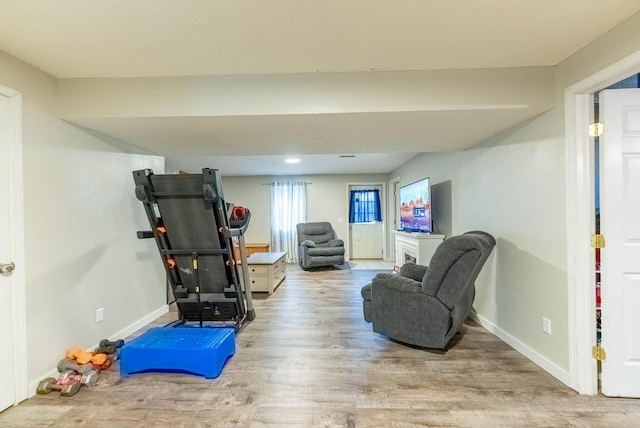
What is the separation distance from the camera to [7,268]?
6.07 ft

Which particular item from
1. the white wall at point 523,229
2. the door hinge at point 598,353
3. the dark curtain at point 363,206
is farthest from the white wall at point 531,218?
the dark curtain at point 363,206

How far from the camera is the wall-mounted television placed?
164 inches

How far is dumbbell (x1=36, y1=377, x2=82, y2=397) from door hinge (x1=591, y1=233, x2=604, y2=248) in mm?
3574

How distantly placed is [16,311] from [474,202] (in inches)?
157

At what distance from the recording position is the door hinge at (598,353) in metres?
1.92

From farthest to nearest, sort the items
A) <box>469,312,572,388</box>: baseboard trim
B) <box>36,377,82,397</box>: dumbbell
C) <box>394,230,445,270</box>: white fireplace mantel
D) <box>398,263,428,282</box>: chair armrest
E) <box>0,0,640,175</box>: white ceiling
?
<box>394,230,445,270</box>: white fireplace mantel → <box>398,263,428,282</box>: chair armrest → <box>469,312,572,388</box>: baseboard trim → <box>36,377,82,397</box>: dumbbell → <box>0,0,640,175</box>: white ceiling

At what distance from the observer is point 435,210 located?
14.6 ft

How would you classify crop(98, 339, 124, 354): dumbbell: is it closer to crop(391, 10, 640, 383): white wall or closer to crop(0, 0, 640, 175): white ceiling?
crop(0, 0, 640, 175): white ceiling

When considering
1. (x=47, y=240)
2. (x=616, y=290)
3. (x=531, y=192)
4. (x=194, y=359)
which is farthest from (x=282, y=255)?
(x=616, y=290)

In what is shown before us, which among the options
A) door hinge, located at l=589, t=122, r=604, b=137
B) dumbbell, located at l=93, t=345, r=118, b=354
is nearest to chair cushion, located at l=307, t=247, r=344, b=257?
dumbbell, located at l=93, t=345, r=118, b=354

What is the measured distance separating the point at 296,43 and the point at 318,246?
16.5 ft

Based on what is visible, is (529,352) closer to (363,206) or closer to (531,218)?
(531,218)

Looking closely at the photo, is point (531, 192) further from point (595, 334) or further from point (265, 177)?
point (265, 177)

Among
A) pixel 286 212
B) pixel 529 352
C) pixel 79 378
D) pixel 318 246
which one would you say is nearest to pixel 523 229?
pixel 529 352
